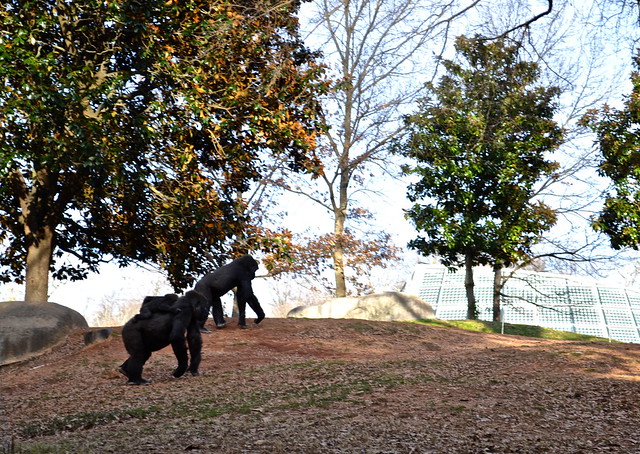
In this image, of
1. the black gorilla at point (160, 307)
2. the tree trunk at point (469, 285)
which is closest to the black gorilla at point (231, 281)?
the black gorilla at point (160, 307)

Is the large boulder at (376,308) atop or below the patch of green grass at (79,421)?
atop

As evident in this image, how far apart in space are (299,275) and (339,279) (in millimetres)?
2166

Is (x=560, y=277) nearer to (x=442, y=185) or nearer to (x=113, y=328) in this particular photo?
(x=442, y=185)

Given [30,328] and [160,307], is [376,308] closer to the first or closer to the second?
[30,328]

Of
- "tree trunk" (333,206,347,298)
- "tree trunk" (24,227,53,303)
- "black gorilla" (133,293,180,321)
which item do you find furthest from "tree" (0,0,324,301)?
"tree trunk" (333,206,347,298)

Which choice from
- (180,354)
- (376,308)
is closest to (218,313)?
(180,354)

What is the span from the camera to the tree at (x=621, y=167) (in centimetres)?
2608

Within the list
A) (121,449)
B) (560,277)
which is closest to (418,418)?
(121,449)

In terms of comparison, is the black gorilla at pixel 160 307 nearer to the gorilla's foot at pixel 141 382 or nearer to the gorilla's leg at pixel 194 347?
the gorilla's leg at pixel 194 347

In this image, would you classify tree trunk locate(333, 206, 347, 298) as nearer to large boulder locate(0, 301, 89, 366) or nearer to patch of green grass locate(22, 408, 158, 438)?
large boulder locate(0, 301, 89, 366)

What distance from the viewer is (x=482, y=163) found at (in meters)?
26.8

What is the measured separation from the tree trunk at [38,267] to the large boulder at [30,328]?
4.24ft

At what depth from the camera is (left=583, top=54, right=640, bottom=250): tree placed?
85.6ft

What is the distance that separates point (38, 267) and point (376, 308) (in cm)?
1091
